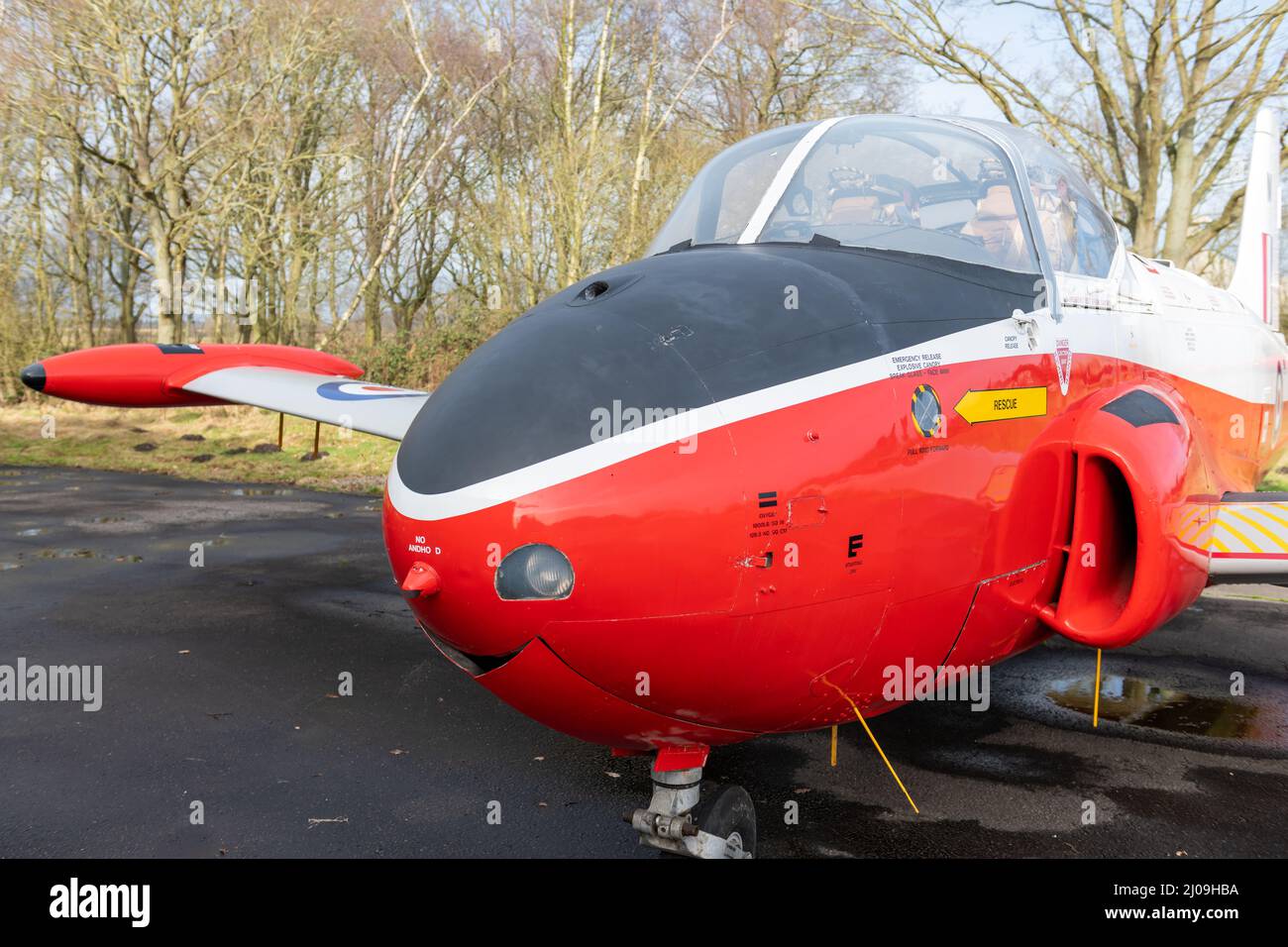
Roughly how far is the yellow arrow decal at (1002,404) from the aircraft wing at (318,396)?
4.08 meters

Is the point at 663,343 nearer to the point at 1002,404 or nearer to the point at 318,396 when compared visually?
the point at 1002,404

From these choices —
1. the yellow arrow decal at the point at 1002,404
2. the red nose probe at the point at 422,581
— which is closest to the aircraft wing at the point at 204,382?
the red nose probe at the point at 422,581

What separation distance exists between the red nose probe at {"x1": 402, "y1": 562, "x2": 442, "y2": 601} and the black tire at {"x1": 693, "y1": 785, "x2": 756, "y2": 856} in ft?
4.31

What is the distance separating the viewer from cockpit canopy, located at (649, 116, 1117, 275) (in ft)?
12.5

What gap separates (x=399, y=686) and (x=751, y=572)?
3.98m

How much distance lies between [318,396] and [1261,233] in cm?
874

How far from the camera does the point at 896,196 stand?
12.9ft

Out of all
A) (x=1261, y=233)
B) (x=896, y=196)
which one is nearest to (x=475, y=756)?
(x=896, y=196)

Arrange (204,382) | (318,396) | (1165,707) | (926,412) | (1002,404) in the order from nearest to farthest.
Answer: (926,412), (1002,404), (1165,707), (318,396), (204,382)
